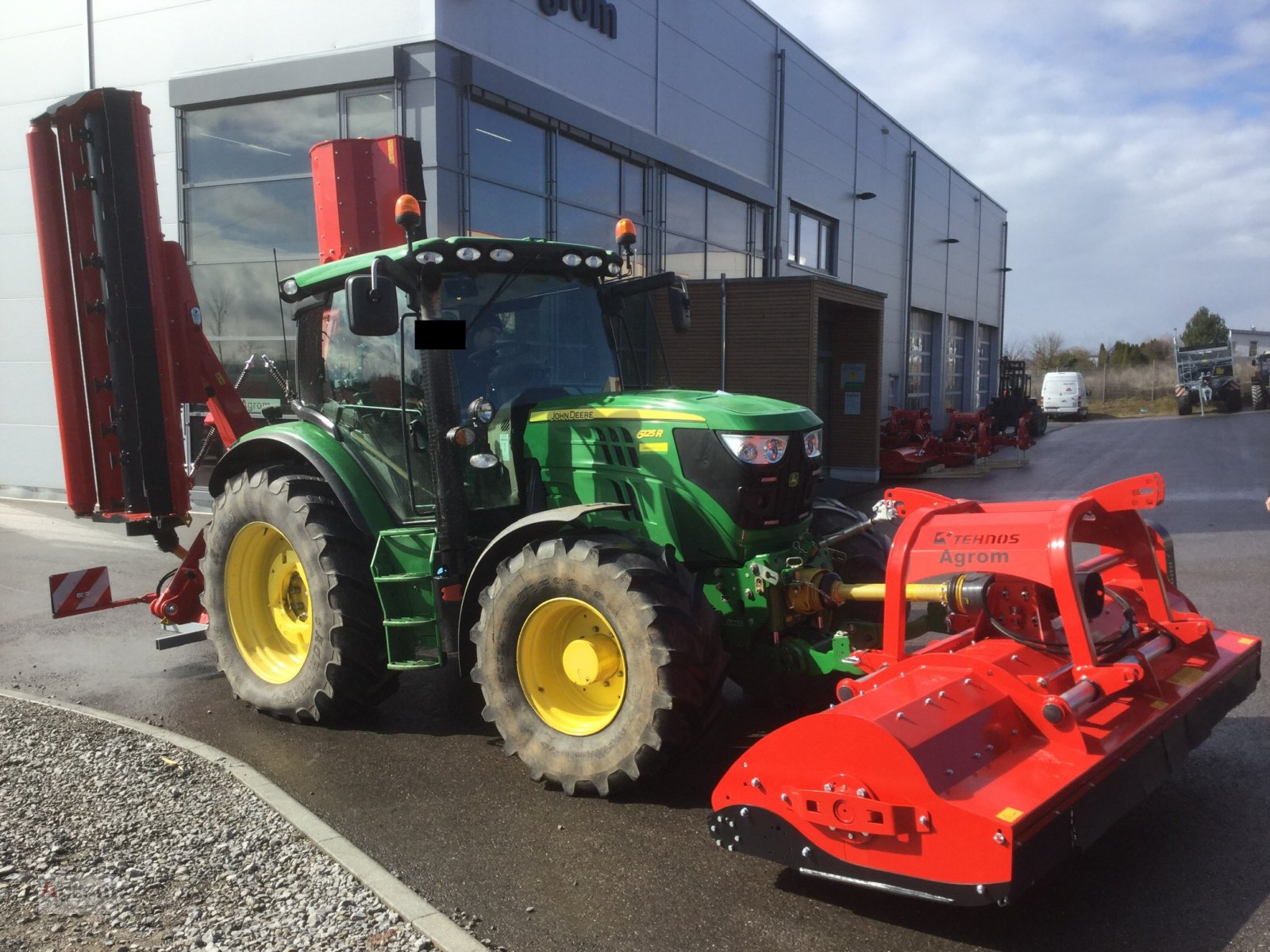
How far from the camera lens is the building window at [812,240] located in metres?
21.2

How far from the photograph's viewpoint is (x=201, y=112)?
523 inches

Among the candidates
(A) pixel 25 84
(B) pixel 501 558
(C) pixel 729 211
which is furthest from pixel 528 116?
(B) pixel 501 558

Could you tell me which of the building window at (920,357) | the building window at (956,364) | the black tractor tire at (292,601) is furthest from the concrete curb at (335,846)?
the building window at (956,364)

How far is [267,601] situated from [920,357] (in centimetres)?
2635

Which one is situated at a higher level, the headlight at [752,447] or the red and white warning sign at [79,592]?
the headlight at [752,447]

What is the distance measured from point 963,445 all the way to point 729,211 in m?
7.05

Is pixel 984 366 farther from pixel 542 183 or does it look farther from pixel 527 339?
pixel 527 339

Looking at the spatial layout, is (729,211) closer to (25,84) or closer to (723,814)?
(25,84)

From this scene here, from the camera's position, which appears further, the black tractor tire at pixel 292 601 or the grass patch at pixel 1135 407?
the grass patch at pixel 1135 407

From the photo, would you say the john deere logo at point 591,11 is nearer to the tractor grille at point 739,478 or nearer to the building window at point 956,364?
the tractor grille at point 739,478

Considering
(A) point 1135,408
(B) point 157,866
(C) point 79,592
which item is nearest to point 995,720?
(B) point 157,866

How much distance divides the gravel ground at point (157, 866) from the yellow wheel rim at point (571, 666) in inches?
46.0

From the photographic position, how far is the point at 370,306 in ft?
14.5

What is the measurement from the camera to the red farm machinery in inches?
133
